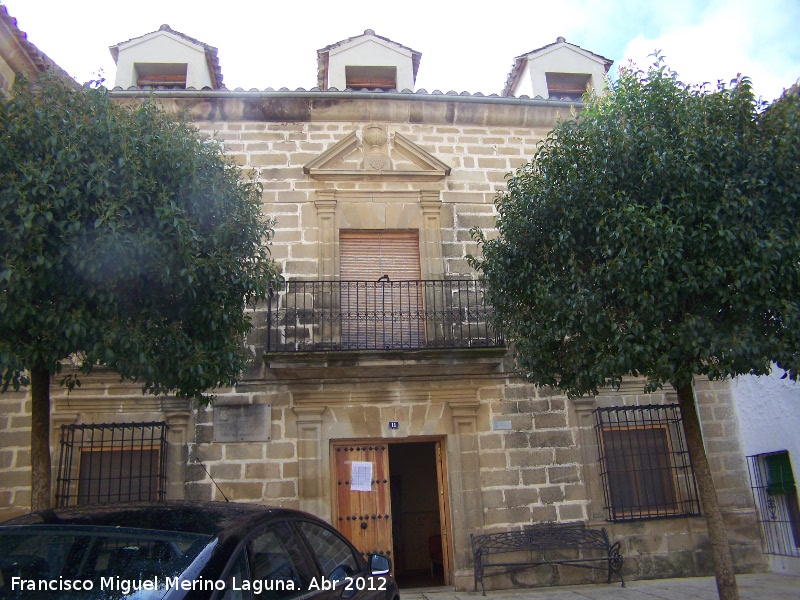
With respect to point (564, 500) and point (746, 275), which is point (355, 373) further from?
point (746, 275)

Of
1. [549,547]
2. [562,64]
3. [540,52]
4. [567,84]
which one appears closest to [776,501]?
[549,547]

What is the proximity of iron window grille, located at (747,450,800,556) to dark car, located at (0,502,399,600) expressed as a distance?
22.9ft

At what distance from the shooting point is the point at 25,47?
856cm

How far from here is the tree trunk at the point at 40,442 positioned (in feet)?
15.9

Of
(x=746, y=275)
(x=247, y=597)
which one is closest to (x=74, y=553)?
(x=247, y=597)

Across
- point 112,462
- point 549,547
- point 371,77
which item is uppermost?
point 371,77

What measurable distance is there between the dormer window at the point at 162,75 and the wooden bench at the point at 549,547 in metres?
7.83

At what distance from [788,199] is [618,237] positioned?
144 centimetres

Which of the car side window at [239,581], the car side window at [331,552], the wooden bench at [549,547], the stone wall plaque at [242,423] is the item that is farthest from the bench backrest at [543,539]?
the car side window at [239,581]

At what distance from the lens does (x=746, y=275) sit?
523 centimetres

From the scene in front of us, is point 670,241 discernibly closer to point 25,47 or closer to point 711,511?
point 711,511

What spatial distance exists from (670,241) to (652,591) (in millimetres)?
4271

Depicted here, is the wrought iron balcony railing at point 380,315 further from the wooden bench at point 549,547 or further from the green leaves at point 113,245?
the green leaves at point 113,245

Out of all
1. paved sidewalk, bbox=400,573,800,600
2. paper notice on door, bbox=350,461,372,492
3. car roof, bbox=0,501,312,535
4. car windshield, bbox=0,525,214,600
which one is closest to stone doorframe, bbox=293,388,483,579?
paper notice on door, bbox=350,461,372,492
